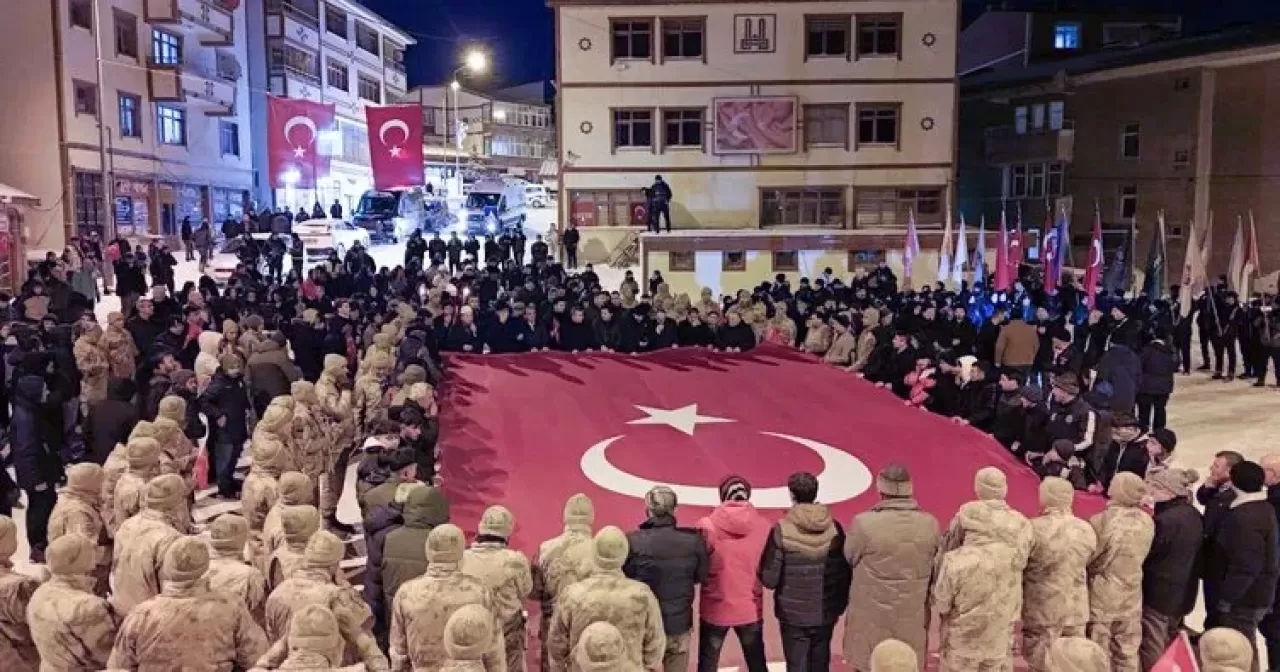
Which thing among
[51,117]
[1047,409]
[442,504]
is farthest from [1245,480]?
[51,117]

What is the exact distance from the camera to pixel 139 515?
19.7ft

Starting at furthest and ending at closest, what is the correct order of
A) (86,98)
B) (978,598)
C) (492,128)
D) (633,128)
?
1. (492,128)
2. (633,128)
3. (86,98)
4. (978,598)

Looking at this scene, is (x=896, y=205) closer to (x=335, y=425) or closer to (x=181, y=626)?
(x=335, y=425)

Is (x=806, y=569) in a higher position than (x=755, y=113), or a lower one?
lower

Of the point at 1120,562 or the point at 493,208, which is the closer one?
the point at 1120,562

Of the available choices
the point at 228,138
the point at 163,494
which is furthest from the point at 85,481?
the point at 228,138

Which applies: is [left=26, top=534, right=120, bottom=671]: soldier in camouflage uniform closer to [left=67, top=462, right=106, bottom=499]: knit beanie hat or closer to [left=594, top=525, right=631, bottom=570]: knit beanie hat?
[left=67, top=462, right=106, bottom=499]: knit beanie hat

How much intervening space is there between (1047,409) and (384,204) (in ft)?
90.7

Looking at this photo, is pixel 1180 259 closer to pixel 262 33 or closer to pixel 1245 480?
pixel 1245 480

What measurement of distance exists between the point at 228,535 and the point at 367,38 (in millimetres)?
53104

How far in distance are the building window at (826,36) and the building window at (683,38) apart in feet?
10.9

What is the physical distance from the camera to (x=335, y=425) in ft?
32.0

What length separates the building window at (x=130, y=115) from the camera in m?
31.3

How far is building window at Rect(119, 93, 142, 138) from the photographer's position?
3127cm
